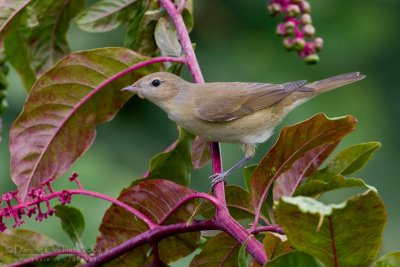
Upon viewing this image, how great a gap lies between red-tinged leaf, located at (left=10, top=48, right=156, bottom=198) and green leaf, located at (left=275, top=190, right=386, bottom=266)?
99cm

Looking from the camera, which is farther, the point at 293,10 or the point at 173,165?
the point at 293,10

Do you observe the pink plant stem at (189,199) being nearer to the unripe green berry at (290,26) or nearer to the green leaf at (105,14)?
the green leaf at (105,14)

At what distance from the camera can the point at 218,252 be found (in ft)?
7.09

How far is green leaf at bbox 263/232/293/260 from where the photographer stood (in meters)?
1.82

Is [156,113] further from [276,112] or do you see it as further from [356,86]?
[276,112]

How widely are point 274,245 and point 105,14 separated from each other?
130 centimetres

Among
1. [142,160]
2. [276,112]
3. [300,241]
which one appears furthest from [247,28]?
[300,241]

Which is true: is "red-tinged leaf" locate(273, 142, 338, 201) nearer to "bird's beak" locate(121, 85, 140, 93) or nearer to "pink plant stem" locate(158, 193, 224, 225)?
"pink plant stem" locate(158, 193, 224, 225)

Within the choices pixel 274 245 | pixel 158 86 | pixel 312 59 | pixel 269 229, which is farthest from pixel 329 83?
pixel 274 245

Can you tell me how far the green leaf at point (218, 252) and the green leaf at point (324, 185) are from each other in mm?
233

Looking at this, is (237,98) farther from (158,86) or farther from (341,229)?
(341,229)

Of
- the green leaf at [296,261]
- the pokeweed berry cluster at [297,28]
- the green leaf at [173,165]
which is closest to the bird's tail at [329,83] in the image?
the pokeweed berry cluster at [297,28]

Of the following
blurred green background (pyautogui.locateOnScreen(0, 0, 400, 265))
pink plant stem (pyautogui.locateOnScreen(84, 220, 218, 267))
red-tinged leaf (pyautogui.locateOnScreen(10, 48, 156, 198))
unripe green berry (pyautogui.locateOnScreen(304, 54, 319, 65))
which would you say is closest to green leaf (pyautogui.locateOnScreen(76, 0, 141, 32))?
red-tinged leaf (pyautogui.locateOnScreen(10, 48, 156, 198))

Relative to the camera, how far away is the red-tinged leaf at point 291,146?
2.08 meters
